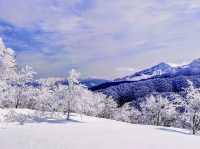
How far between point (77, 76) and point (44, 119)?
1419 cm

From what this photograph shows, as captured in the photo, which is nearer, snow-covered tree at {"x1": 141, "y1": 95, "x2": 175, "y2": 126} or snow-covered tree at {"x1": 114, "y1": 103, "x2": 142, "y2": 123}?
snow-covered tree at {"x1": 141, "y1": 95, "x2": 175, "y2": 126}

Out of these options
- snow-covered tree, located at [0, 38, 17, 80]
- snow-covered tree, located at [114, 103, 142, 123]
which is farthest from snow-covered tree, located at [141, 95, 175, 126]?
snow-covered tree, located at [0, 38, 17, 80]

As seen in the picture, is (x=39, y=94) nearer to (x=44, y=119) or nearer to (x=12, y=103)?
(x=12, y=103)

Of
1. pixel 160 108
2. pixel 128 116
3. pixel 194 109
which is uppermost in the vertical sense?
pixel 160 108

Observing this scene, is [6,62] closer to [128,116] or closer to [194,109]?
[194,109]

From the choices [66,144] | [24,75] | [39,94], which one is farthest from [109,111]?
[66,144]

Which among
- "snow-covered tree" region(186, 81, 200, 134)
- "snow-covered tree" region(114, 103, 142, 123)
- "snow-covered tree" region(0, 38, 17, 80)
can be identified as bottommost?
"snow-covered tree" region(114, 103, 142, 123)

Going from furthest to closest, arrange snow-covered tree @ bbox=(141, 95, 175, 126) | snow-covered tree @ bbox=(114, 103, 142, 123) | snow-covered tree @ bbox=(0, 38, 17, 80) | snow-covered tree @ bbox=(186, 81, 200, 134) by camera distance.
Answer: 1. snow-covered tree @ bbox=(114, 103, 142, 123)
2. snow-covered tree @ bbox=(141, 95, 175, 126)
3. snow-covered tree @ bbox=(186, 81, 200, 134)
4. snow-covered tree @ bbox=(0, 38, 17, 80)

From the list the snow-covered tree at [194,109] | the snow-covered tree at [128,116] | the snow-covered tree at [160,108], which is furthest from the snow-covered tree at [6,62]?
the snow-covered tree at [128,116]

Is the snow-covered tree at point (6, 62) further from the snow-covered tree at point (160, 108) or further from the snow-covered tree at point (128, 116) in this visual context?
the snow-covered tree at point (128, 116)

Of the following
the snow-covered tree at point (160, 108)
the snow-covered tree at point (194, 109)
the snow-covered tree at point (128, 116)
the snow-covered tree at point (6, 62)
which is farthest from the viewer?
the snow-covered tree at point (128, 116)

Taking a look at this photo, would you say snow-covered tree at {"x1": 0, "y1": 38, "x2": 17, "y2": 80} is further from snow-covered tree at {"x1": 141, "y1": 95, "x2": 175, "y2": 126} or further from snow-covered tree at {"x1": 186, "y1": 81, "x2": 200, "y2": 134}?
snow-covered tree at {"x1": 141, "y1": 95, "x2": 175, "y2": 126}

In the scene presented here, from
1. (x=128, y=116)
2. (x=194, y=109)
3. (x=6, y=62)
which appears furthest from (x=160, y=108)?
(x=6, y=62)

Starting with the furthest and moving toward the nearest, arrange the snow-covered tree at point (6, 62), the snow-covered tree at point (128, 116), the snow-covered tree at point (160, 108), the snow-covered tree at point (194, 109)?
the snow-covered tree at point (128, 116) < the snow-covered tree at point (160, 108) < the snow-covered tree at point (194, 109) < the snow-covered tree at point (6, 62)
